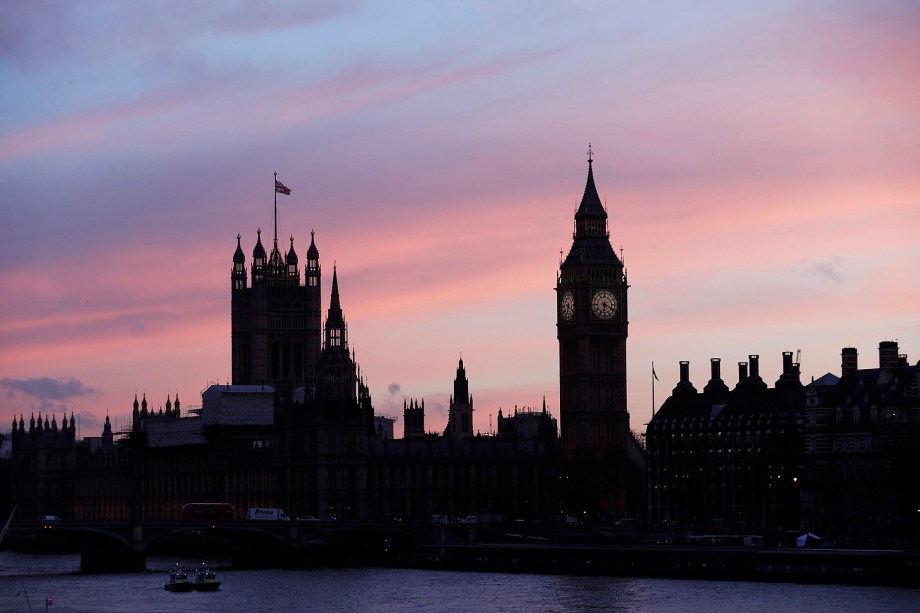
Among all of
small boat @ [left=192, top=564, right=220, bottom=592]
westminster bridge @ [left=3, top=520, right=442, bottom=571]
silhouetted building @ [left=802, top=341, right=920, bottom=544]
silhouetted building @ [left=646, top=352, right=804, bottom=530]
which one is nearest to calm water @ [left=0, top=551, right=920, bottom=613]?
small boat @ [left=192, top=564, right=220, bottom=592]

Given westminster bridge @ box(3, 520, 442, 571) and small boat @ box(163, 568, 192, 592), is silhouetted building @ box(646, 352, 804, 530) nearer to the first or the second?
westminster bridge @ box(3, 520, 442, 571)

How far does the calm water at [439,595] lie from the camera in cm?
11725

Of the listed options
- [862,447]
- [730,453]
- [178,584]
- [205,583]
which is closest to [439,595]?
[205,583]

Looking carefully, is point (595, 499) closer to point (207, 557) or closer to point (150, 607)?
point (207, 557)

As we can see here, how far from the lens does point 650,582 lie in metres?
134

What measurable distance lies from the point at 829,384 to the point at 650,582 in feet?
129

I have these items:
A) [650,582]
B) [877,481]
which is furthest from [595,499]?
[650,582]

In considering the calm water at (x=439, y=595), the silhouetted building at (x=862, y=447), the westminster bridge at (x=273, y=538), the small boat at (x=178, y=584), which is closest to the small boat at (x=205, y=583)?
the small boat at (x=178, y=584)

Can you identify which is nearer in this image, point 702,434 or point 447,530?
point 447,530

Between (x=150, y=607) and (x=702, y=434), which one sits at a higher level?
(x=702, y=434)

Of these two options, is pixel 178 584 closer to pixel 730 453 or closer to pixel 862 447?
pixel 862 447

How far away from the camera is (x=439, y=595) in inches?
5044

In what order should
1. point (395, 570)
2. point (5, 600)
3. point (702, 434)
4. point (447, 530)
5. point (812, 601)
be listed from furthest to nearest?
point (702, 434) → point (447, 530) → point (395, 570) → point (5, 600) → point (812, 601)

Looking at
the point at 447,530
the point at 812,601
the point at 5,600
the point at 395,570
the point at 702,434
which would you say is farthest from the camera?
the point at 702,434
